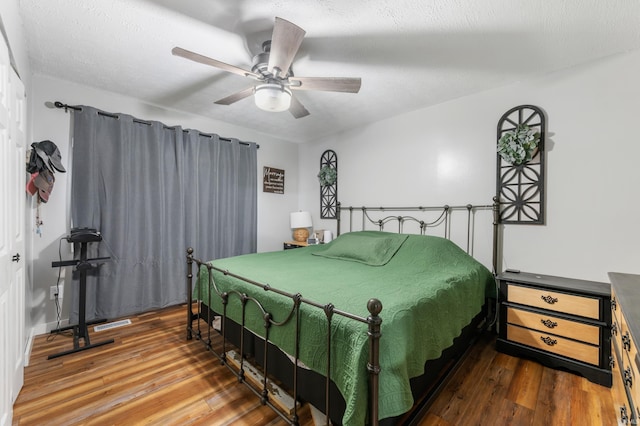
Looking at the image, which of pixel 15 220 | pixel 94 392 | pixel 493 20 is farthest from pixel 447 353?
pixel 15 220

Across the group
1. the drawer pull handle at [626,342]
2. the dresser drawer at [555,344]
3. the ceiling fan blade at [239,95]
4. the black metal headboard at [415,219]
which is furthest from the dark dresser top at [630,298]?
the ceiling fan blade at [239,95]

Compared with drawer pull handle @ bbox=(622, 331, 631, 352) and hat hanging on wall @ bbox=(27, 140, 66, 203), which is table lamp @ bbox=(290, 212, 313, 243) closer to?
hat hanging on wall @ bbox=(27, 140, 66, 203)

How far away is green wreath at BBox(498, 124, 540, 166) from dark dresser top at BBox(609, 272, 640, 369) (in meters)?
1.14

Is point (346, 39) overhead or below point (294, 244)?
overhead

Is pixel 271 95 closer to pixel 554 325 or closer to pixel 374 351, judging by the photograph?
pixel 374 351

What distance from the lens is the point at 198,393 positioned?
1862 mm

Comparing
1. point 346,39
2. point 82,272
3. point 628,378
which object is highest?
point 346,39

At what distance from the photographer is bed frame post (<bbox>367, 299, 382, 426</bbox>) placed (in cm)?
115

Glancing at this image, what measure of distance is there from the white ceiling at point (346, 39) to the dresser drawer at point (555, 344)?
2215mm

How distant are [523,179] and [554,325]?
1.26m

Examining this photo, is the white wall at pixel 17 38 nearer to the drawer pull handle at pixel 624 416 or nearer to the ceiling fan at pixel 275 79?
the ceiling fan at pixel 275 79

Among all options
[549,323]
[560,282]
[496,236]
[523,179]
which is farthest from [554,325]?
[523,179]

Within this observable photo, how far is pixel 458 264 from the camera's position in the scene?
98.3 inches

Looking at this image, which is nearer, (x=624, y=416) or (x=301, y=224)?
(x=624, y=416)
